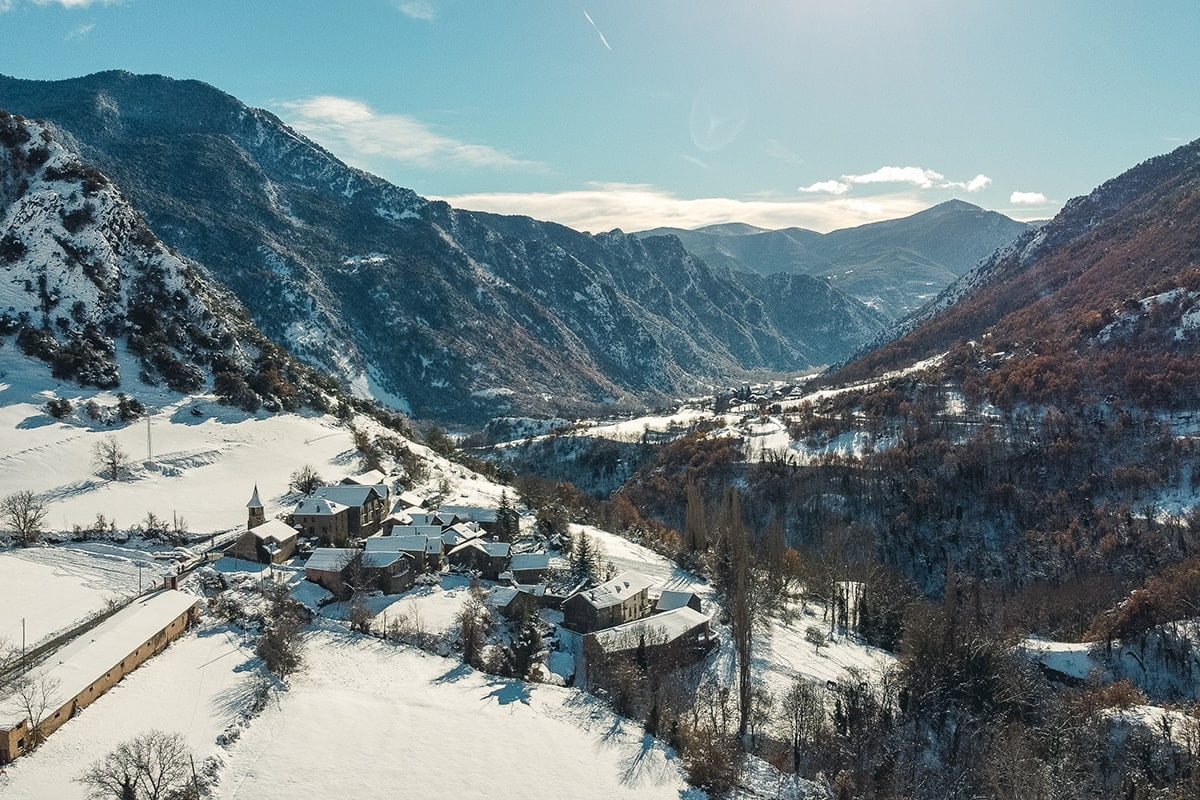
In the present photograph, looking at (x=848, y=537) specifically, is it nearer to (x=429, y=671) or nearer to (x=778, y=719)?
(x=778, y=719)

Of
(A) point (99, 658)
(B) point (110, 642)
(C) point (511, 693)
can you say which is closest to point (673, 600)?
(C) point (511, 693)

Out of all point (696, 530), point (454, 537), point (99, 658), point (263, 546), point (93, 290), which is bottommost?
point (696, 530)

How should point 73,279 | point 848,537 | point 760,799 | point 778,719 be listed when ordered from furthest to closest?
1. point 848,537
2. point 73,279
3. point 778,719
4. point 760,799

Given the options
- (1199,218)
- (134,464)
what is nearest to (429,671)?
(134,464)

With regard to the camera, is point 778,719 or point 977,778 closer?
point 977,778

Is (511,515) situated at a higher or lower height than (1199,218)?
lower

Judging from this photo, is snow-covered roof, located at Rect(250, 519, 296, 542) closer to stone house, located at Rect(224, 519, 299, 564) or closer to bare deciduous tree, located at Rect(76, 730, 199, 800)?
stone house, located at Rect(224, 519, 299, 564)

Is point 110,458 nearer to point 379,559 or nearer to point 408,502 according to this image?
point 408,502

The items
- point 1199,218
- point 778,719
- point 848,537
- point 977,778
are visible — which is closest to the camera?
point 977,778
